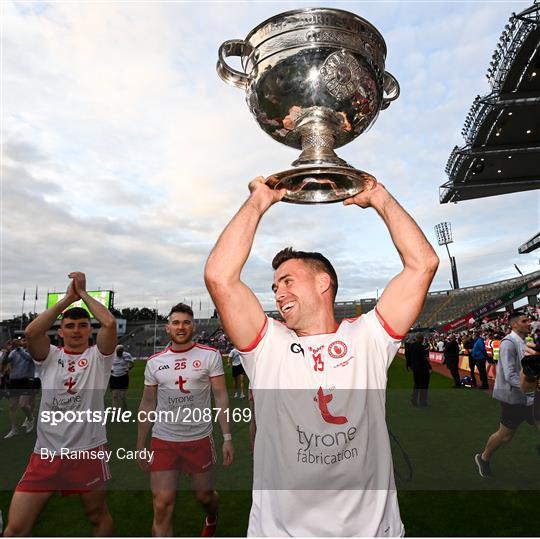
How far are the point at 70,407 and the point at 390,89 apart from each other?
11.8 feet

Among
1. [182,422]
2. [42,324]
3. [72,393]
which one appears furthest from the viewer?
[182,422]

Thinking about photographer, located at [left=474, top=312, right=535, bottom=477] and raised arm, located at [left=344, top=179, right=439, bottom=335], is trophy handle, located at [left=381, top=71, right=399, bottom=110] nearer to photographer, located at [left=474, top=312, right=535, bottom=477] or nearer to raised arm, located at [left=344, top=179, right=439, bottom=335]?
raised arm, located at [left=344, top=179, right=439, bottom=335]

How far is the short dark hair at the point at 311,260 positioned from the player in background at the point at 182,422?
7.30ft

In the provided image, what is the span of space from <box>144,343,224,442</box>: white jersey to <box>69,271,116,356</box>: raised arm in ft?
1.56

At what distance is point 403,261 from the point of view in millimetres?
1944

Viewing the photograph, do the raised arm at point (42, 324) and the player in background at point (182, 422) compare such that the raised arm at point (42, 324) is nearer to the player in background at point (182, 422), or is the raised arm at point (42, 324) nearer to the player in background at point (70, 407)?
the player in background at point (70, 407)

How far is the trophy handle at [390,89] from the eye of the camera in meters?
2.13

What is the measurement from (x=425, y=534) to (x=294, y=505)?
305 centimetres

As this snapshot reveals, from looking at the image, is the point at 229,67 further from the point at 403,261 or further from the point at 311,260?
the point at 403,261

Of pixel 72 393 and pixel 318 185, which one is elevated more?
pixel 318 185

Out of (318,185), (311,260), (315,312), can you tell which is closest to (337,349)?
(315,312)

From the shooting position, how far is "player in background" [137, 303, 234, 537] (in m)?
3.73

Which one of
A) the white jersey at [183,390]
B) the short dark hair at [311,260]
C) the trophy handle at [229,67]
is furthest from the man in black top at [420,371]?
the trophy handle at [229,67]

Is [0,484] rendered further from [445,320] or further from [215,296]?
[445,320]
